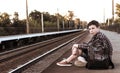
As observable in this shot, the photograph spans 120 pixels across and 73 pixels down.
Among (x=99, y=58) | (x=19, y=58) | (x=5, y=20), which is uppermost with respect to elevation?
(x=5, y=20)

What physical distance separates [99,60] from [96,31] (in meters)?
0.89

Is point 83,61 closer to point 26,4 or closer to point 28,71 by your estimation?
point 28,71

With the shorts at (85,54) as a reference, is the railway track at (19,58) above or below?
below

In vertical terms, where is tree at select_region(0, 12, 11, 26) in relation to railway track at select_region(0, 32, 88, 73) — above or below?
above

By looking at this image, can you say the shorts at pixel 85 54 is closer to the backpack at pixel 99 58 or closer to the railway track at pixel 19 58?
the backpack at pixel 99 58

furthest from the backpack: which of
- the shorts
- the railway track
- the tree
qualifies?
the tree

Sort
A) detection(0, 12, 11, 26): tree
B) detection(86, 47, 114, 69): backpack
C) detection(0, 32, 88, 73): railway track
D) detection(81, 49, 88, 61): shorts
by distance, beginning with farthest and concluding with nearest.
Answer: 1. detection(0, 12, 11, 26): tree
2. detection(0, 32, 88, 73): railway track
3. detection(81, 49, 88, 61): shorts
4. detection(86, 47, 114, 69): backpack

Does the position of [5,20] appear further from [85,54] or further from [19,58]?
[85,54]

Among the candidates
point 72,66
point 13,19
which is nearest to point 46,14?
point 13,19

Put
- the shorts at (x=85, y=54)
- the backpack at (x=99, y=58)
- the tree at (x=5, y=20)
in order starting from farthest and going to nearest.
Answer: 1. the tree at (x=5, y=20)
2. the shorts at (x=85, y=54)
3. the backpack at (x=99, y=58)

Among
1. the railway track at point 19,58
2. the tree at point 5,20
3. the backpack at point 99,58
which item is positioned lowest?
the railway track at point 19,58

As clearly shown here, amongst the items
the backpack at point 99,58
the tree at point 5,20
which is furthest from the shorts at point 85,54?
the tree at point 5,20

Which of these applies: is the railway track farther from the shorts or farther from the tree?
the tree

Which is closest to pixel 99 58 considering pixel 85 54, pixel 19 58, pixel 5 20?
pixel 85 54
